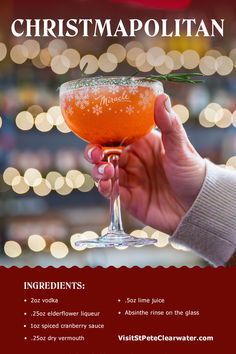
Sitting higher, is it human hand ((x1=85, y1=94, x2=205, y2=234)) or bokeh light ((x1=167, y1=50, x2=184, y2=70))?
bokeh light ((x1=167, y1=50, x2=184, y2=70))

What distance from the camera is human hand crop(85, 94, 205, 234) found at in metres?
1.19

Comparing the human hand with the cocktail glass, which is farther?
the human hand

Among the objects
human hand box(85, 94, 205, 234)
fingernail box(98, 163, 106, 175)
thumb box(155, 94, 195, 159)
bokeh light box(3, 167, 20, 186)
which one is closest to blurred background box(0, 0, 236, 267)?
bokeh light box(3, 167, 20, 186)

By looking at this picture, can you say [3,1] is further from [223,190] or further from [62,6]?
[223,190]

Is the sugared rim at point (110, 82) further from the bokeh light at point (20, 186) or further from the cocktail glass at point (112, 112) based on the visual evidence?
the bokeh light at point (20, 186)

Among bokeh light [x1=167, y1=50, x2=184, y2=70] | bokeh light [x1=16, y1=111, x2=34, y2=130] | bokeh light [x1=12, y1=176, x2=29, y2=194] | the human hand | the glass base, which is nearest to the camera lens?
the glass base

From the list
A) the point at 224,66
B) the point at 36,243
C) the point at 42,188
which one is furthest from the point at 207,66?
the point at 36,243

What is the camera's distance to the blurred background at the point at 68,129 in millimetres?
2971

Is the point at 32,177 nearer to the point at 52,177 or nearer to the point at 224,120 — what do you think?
the point at 52,177

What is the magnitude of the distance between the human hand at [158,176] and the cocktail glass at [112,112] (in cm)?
8

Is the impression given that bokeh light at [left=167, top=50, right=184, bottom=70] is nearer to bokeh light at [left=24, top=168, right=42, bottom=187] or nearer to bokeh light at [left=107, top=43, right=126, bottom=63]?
bokeh light at [left=107, top=43, right=126, bottom=63]

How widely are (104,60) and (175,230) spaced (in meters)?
2.06

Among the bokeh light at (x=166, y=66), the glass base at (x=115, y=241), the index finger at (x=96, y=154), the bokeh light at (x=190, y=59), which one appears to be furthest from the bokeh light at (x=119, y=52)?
the glass base at (x=115, y=241)

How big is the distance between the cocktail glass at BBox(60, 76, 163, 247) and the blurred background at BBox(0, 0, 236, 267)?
1846 millimetres
